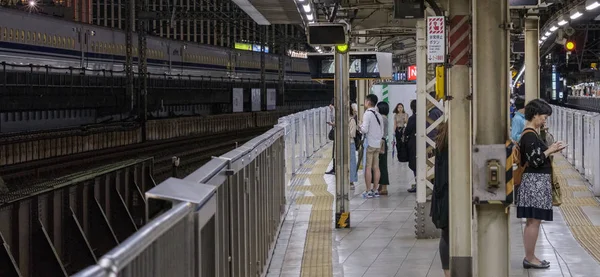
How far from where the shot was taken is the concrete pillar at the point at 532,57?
15.8 meters

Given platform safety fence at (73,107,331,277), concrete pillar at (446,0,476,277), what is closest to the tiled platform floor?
platform safety fence at (73,107,331,277)

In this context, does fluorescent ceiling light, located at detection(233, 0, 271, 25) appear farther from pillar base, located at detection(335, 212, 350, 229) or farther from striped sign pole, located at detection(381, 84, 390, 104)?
striped sign pole, located at detection(381, 84, 390, 104)

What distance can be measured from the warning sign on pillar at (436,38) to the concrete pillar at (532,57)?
690 cm

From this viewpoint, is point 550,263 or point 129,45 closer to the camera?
point 550,263

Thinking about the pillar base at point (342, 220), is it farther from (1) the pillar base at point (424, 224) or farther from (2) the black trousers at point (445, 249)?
(2) the black trousers at point (445, 249)

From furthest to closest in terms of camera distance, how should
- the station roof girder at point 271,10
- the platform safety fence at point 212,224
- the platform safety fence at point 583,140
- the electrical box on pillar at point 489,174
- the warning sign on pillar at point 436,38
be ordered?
1. the platform safety fence at point 583,140
2. the station roof girder at point 271,10
3. the warning sign on pillar at point 436,38
4. the electrical box on pillar at point 489,174
5. the platform safety fence at point 212,224

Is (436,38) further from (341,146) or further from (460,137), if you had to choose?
(341,146)

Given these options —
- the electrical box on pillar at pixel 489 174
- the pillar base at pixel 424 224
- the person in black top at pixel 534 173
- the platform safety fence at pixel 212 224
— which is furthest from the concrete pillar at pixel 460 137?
the pillar base at pixel 424 224

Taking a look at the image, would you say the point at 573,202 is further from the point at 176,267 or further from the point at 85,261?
the point at 176,267

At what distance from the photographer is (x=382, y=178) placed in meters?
17.3

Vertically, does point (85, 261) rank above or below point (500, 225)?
A: below

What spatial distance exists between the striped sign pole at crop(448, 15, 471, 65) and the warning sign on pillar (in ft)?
0.68

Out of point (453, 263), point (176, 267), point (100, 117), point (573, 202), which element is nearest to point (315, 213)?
point (573, 202)

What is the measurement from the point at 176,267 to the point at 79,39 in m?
37.4
